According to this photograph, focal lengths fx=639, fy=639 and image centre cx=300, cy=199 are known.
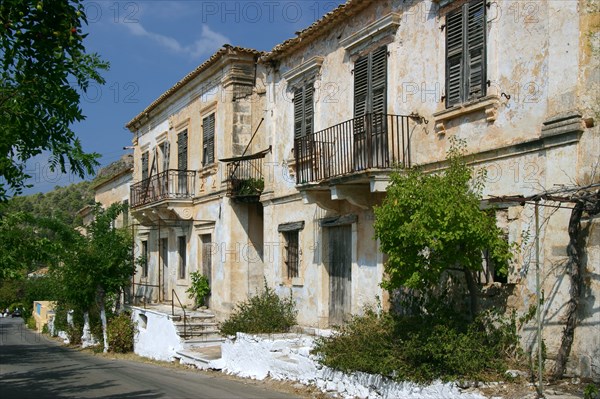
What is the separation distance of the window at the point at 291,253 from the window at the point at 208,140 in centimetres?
526

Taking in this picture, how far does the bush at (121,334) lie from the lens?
23031 mm

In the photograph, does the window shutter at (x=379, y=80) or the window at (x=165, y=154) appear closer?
the window shutter at (x=379, y=80)

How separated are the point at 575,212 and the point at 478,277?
231 centimetres

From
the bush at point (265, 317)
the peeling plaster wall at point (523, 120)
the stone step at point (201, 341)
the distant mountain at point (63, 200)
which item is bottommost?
the stone step at point (201, 341)

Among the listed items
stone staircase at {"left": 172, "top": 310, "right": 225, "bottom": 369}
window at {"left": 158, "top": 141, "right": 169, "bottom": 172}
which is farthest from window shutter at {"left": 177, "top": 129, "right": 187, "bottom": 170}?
stone staircase at {"left": 172, "top": 310, "right": 225, "bottom": 369}

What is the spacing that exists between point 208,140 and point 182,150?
2.80 meters

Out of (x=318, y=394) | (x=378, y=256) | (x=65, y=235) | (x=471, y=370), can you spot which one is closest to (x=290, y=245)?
(x=378, y=256)

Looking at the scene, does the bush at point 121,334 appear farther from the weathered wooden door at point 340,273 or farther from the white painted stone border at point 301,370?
the weathered wooden door at point 340,273

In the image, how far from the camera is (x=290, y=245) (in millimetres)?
16422

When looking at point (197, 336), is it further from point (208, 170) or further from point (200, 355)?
point (208, 170)

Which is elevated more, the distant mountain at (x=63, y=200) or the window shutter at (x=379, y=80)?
the distant mountain at (x=63, y=200)

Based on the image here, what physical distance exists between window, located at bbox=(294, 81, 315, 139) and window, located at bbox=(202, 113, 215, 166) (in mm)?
5344

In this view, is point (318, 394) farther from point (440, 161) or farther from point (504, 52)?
point (504, 52)

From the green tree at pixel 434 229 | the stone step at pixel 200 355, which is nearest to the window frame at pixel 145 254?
the stone step at pixel 200 355
